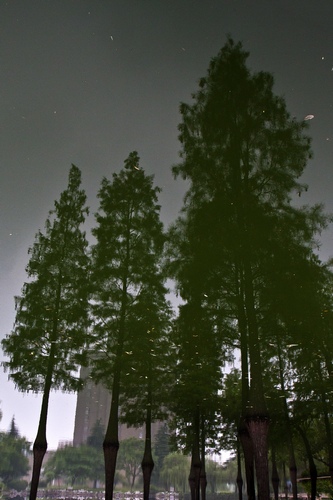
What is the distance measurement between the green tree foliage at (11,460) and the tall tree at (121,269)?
342ft

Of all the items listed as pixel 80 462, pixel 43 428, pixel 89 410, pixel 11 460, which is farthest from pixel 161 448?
pixel 43 428

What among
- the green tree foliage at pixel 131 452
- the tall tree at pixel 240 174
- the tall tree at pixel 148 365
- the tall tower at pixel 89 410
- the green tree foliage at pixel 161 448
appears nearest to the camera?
the tall tree at pixel 240 174

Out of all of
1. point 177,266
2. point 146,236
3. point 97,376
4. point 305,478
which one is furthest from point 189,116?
point 305,478

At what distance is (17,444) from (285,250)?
122 metres

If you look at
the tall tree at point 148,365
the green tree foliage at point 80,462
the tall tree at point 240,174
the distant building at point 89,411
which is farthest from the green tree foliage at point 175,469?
the tall tree at point 240,174

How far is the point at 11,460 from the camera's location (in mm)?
110125

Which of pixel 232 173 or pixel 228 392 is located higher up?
pixel 232 173

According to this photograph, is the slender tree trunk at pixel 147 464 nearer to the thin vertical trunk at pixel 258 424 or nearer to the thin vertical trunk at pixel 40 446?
the thin vertical trunk at pixel 40 446

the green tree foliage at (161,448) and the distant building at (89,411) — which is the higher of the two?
the distant building at (89,411)

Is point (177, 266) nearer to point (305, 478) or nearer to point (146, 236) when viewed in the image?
point (146, 236)

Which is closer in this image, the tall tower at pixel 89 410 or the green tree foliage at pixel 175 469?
the green tree foliage at pixel 175 469

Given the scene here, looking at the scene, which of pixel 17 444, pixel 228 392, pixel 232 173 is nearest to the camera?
pixel 232 173

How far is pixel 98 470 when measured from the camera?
12019cm

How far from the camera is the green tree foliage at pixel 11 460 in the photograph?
353 feet
